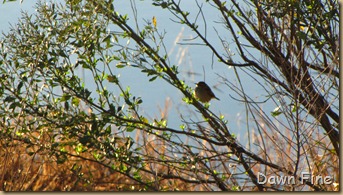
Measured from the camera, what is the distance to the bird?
182 inches

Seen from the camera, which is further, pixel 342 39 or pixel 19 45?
pixel 19 45

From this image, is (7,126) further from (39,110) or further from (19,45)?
(19,45)

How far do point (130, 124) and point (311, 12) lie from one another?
56.3 inches

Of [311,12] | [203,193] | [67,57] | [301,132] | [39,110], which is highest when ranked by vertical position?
[311,12]

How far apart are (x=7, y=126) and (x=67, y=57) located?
0.66 meters

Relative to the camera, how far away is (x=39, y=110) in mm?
4008

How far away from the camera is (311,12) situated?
3793 mm

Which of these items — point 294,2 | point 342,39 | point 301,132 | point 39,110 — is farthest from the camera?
point 39,110

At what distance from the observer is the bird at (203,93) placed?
463 centimetres

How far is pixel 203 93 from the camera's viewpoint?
15.8ft

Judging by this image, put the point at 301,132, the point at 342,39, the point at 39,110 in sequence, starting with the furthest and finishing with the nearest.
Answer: the point at 39,110 → the point at 342,39 → the point at 301,132

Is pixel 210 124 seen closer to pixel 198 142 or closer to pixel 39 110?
pixel 198 142

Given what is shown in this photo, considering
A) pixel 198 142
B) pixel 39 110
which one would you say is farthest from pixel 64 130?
pixel 198 142

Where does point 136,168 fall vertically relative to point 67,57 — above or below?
below
